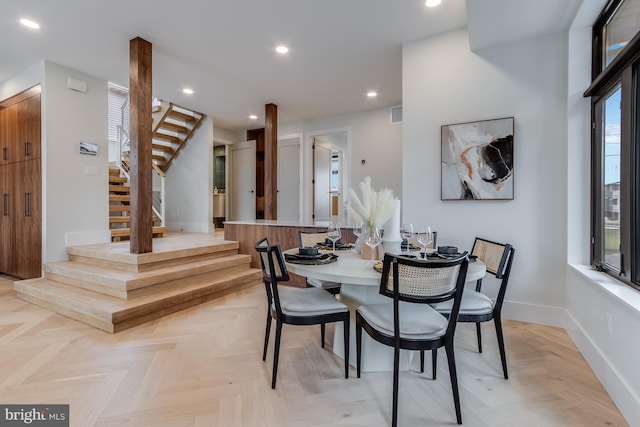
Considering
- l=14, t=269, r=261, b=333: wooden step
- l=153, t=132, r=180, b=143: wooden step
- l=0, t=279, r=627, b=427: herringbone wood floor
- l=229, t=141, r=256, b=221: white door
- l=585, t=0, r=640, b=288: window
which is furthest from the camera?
l=229, t=141, r=256, b=221: white door

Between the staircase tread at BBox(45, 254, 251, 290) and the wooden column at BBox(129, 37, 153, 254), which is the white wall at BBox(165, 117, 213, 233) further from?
the wooden column at BBox(129, 37, 153, 254)

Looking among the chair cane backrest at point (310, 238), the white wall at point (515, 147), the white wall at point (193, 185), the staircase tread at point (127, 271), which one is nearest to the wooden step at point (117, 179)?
the white wall at point (193, 185)

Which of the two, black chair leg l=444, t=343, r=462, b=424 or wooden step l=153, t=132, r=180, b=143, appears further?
wooden step l=153, t=132, r=180, b=143

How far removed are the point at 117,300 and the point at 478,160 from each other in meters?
3.71

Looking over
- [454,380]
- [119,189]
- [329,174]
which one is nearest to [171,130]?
[119,189]

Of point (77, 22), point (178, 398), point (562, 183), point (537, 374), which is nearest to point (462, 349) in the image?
point (537, 374)

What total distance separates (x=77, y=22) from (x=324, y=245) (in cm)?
328

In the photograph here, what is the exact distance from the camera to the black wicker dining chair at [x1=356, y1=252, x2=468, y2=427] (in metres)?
1.47

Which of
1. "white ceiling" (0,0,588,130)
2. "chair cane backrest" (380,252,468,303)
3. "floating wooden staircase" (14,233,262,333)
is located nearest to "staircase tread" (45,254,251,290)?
"floating wooden staircase" (14,233,262,333)

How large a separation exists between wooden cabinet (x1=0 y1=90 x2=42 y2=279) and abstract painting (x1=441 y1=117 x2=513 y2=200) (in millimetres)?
4947

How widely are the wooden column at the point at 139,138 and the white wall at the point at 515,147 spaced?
296 centimetres

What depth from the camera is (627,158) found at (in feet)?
6.17

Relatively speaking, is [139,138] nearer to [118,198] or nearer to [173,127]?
[118,198]

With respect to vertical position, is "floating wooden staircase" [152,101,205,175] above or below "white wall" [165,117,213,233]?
above
